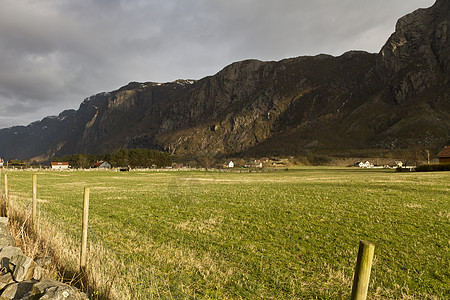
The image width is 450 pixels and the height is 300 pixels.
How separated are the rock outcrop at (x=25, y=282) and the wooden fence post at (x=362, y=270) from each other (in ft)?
18.1

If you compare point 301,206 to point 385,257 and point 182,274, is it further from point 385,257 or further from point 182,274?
point 182,274

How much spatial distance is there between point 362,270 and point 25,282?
7.49 metres

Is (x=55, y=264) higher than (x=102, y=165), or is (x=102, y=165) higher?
(x=55, y=264)

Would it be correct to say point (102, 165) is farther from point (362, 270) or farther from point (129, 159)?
point (362, 270)

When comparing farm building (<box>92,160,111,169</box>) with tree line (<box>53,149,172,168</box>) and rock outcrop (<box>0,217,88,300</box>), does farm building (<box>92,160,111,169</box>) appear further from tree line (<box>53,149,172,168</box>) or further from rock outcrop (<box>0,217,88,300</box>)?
rock outcrop (<box>0,217,88,300</box>)

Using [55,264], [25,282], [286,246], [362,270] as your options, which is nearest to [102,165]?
[55,264]

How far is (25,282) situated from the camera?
6047 millimetres

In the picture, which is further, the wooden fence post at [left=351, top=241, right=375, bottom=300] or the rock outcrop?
the rock outcrop

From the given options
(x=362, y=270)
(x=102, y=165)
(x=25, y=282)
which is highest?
(x=362, y=270)

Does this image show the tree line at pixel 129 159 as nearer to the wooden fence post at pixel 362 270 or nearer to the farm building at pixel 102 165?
the farm building at pixel 102 165

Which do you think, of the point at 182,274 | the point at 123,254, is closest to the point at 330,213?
the point at 182,274

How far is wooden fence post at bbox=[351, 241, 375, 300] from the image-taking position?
2934 mm

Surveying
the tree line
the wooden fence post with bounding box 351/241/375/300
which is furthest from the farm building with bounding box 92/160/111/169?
the wooden fence post with bounding box 351/241/375/300

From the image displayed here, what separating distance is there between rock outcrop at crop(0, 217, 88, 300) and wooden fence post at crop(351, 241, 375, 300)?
552cm
